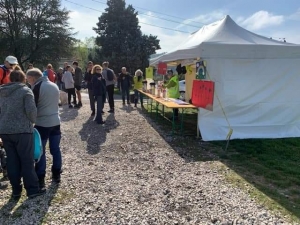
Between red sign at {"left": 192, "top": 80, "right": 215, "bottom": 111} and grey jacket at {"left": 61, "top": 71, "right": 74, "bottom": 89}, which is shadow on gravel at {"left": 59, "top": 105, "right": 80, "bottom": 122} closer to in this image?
grey jacket at {"left": 61, "top": 71, "right": 74, "bottom": 89}

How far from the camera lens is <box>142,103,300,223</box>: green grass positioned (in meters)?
3.58

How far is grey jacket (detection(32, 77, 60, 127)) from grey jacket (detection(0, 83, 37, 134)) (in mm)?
329

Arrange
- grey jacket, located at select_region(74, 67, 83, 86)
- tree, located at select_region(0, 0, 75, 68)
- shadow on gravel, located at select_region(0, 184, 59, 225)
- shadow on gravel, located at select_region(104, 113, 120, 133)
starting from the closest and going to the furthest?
shadow on gravel, located at select_region(0, 184, 59, 225), shadow on gravel, located at select_region(104, 113, 120, 133), grey jacket, located at select_region(74, 67, 83, 86), tree, located at select_region(0, 0, 75, 68)

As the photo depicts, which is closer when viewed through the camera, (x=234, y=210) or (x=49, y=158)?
(x=234, y=210)

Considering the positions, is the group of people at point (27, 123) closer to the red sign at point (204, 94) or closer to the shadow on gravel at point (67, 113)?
the red sign at point (204, 94)

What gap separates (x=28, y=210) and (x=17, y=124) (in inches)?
38.4

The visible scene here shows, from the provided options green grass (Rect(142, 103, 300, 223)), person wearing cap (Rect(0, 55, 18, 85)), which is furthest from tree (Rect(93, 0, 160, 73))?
person wearing cap (Rect(0, 55, 18, 85))

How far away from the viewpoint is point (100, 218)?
311 centimetres

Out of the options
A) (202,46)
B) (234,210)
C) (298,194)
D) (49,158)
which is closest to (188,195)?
(234,210)

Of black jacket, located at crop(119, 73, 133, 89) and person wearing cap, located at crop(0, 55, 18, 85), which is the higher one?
person wearing cap, located at crop(0, 55, 18, 85)

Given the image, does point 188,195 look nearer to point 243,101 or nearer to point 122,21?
point 243,101

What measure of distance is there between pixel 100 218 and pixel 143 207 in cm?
52

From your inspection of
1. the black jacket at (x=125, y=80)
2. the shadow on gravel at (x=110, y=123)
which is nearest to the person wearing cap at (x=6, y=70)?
the shadow on gravel at (x=110, y=123)

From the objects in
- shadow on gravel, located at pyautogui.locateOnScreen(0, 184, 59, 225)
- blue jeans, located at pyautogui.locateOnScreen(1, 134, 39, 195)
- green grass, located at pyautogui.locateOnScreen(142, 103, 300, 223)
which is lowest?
shadow on gravel, located at pyautogui.locateOnScreen(0, 184, 59, 225)
